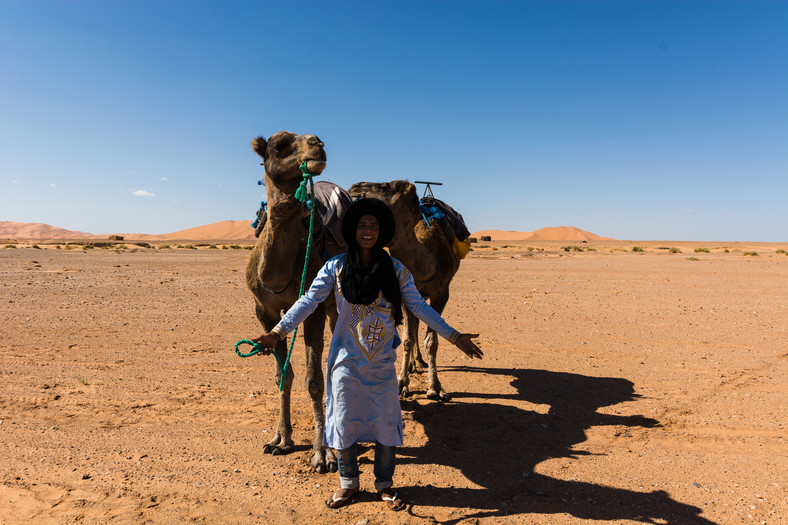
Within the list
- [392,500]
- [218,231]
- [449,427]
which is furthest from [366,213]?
[218,231]

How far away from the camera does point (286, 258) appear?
14.5ft

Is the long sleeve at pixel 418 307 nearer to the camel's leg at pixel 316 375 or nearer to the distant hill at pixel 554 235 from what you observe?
the camel's leg at pixel 316 375

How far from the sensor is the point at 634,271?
84.1ft

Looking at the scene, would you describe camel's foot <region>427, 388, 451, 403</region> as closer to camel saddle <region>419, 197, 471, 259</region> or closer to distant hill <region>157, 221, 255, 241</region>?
→ camel saddle <region>419, 197, 471, 259</region>

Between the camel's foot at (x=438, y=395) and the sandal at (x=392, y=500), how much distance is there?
2804 mm

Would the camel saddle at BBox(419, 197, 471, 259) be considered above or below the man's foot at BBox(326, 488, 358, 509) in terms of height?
above

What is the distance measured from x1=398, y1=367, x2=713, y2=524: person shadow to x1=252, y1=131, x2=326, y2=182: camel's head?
3.02m

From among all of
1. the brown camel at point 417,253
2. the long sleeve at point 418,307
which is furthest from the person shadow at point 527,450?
the long sleeve at point 418,307

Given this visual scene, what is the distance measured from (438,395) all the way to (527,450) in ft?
6.05

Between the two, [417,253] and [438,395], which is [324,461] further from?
[417,253]

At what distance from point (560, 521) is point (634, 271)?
2514cm

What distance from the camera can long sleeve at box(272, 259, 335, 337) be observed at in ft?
12.1

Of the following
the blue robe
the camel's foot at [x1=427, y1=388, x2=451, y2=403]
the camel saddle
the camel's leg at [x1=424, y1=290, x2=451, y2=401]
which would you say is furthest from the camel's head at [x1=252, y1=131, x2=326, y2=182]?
the camel's foot at [x1=427, y1=388, x2=451, y2=403]

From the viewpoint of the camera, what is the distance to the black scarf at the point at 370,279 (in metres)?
3.63
